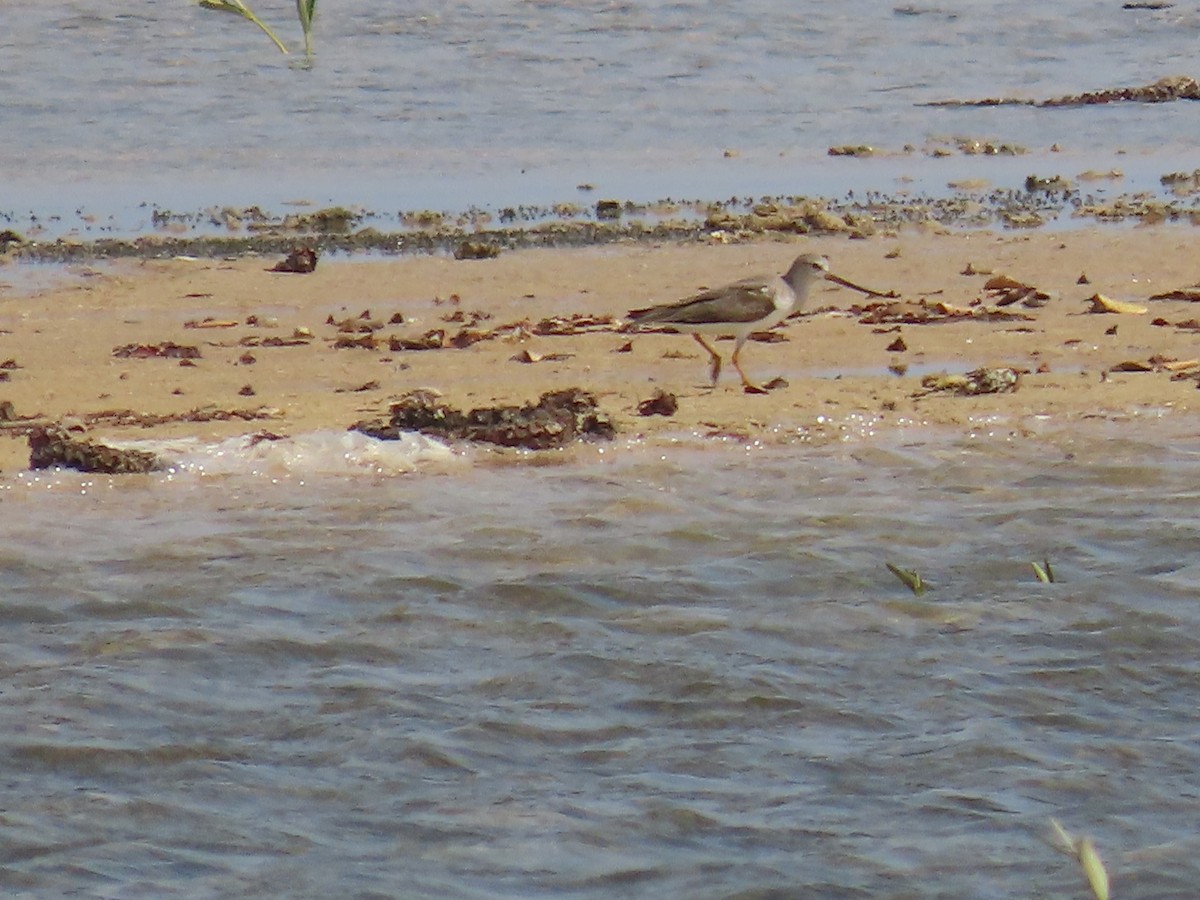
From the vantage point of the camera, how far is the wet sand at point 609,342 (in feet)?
26.2

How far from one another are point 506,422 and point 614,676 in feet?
7.54

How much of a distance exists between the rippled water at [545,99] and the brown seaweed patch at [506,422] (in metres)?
5.31

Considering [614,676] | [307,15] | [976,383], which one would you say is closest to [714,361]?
[976,383]

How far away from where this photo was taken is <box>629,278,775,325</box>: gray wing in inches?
331

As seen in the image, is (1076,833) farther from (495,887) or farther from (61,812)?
(61,812)

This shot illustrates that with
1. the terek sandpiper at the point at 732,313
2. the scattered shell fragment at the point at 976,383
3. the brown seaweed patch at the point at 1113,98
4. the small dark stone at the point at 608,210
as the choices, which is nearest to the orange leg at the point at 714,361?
the terek sandpiper at the point at 732,313

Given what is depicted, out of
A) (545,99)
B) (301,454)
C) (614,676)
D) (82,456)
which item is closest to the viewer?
(614,676)

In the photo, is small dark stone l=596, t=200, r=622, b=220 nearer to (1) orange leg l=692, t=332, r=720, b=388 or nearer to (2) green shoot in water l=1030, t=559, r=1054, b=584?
(1) orange leg l=692, t=332, r=720, b=388

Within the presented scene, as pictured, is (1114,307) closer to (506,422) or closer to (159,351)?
(506,422)

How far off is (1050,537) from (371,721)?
8.19 feet

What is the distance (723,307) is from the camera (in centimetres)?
841

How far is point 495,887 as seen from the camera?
427 cm

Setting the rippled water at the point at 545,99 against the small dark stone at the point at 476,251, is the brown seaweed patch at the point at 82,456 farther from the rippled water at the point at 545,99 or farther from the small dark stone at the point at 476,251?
the rippled water at the point at 545,99

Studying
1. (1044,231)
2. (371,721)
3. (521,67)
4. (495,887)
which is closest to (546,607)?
(371,721)
